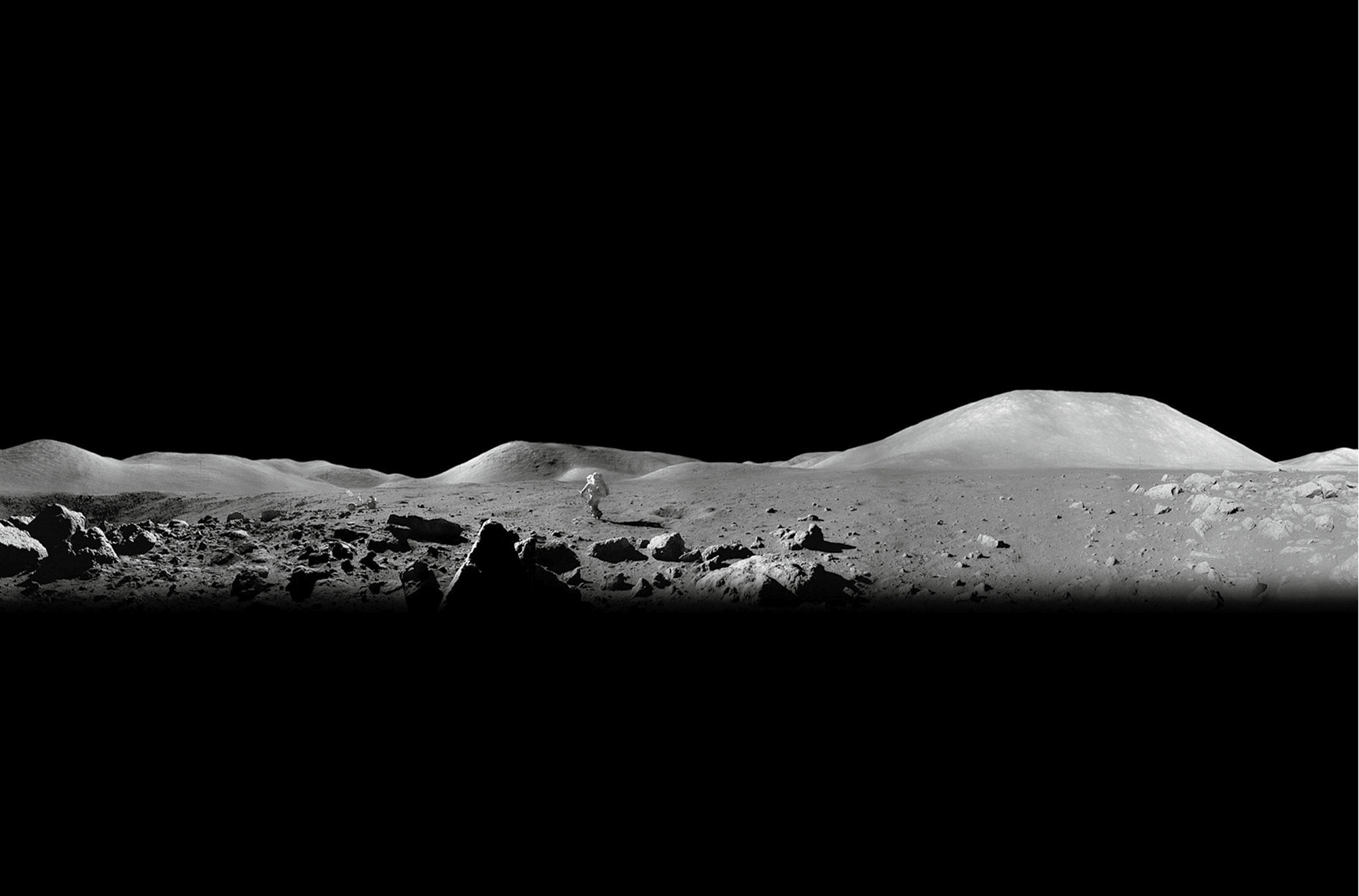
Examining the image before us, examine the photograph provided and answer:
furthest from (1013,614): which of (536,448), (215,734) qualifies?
(536,448)

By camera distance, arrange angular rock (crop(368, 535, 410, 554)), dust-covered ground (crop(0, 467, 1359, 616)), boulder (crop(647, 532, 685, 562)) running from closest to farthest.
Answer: dust-covered ground (crop(0, 467, 1359, 616)) → boulder (crop(647, 532, 685, 562)) → angular rock (crop(368, 535, 410, 554))

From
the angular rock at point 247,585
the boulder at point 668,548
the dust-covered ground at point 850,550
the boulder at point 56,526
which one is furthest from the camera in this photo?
the boulder at point 668,548

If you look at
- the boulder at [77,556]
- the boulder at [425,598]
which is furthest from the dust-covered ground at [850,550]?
the boulder at [425,598]

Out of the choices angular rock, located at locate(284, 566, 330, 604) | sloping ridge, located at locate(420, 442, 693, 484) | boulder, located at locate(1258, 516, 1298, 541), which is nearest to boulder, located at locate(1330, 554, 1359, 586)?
boulder, located at locate(1258, 516, 1298, 541)

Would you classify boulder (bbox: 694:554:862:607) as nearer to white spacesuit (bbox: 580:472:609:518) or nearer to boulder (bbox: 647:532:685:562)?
boulder (bbox: 647:532:685:562)

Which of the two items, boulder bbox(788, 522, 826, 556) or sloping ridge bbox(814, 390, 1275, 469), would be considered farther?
sloping ridge bbox(814, 390, 1275, 469)

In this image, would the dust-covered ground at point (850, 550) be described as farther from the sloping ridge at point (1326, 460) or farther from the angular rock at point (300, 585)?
the sloping ridge at point (1326, 460)
